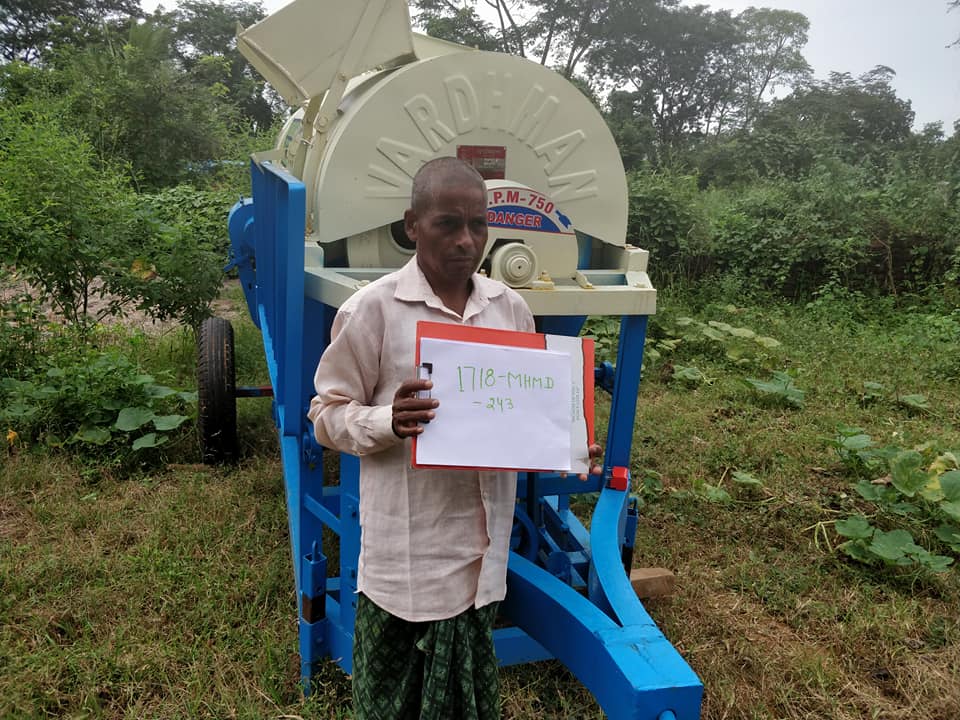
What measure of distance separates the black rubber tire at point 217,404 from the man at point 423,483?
8.99 ft

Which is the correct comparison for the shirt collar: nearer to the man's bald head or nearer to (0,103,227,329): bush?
the man's bald head

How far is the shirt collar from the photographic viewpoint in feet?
5.05

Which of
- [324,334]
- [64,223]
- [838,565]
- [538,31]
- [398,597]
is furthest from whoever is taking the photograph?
[538,31]

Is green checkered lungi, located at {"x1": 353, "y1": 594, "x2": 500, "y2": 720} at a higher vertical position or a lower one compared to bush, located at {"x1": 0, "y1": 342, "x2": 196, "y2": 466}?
higher

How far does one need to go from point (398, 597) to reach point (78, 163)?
482 centimetres

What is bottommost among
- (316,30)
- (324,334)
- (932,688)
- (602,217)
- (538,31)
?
(932,688)

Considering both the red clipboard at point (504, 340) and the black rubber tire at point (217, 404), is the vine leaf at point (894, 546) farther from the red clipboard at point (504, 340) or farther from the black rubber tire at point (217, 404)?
the black rubber tire at point (217, 404)

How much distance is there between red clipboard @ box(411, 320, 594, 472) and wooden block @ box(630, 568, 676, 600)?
1.67 meters

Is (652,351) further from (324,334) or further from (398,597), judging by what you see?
(398,597)

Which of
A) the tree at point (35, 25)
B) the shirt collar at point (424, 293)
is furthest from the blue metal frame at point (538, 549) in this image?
the tree at point (35, 25)

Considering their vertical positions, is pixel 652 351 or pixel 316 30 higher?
pixel 316 30

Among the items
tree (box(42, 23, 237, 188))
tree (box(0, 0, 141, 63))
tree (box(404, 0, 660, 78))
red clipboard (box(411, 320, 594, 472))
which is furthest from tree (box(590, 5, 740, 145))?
red clipboard (box(411, 320, 594, 472))

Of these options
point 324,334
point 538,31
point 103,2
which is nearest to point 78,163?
point 324,334

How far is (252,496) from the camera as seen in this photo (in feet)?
12.6
